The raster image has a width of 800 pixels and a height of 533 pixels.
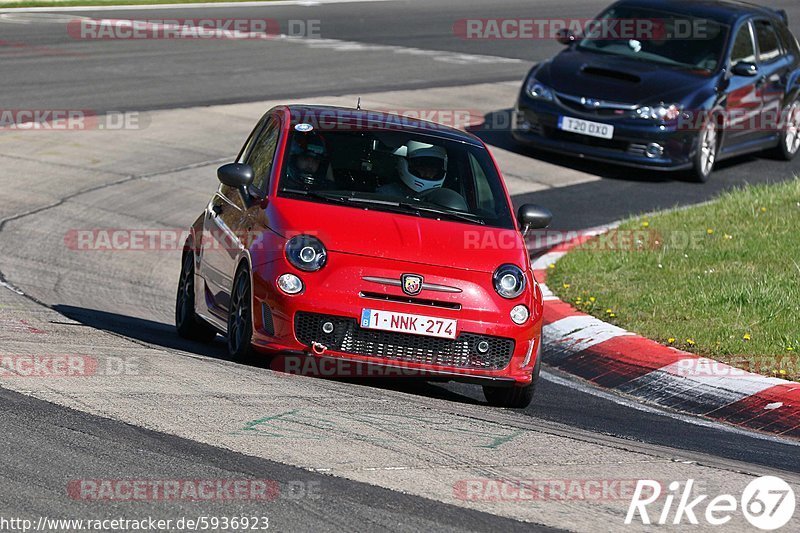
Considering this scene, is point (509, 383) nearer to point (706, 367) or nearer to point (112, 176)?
point (706, 367)

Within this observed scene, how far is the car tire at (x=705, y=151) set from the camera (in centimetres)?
1645

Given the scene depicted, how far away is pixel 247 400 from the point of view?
6617 mm

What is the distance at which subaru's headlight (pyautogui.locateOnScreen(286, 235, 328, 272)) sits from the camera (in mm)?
7652

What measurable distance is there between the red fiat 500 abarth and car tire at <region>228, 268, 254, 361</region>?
0.01m

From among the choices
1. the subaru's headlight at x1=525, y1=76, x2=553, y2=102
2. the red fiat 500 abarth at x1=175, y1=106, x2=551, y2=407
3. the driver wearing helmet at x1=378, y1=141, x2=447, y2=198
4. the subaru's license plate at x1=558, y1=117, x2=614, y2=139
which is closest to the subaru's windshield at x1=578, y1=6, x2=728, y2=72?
the subaru's headlight at x1=525, y1=76, x2=553, y2=102

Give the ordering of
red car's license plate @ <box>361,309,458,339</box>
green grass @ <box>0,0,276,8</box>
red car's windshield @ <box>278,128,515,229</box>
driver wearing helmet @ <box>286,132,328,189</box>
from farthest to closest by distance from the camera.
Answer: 1. green grass @ <box>0,0,276,8</box>
2. driver wearing helmet @ <box>286,132,328,189</box>
3. red car's windshield @ <box>278,128,515,229</box>
4. red car's license plate @ <box>361,309,458,339</box>

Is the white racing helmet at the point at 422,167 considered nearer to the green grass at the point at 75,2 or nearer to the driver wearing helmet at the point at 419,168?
the driver wearing helmet at the point at 419,168

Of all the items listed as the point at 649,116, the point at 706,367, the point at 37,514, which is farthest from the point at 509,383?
the point at 649,116

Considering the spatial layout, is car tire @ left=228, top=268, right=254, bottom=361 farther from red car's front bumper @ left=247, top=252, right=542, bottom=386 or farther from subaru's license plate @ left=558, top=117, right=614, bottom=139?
subaru's license plate @ left=558, top=117, right=614, bottom=139

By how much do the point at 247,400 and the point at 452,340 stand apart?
1465 mm

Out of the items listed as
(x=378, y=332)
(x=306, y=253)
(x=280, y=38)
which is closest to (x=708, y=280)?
(x=378, y=332)

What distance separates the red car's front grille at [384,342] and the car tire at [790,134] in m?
11.7

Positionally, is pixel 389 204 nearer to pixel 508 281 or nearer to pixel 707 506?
pixel 508 281

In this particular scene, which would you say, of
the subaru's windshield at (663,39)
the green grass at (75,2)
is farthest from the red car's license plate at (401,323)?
the green grass at (75,2)
